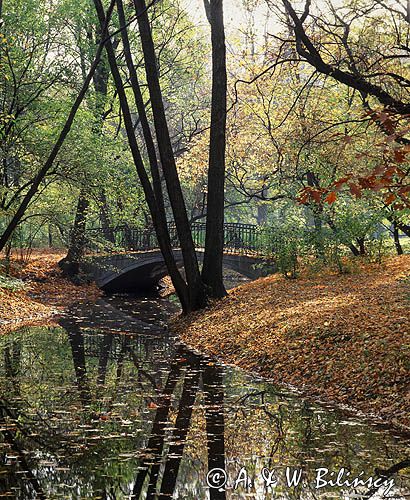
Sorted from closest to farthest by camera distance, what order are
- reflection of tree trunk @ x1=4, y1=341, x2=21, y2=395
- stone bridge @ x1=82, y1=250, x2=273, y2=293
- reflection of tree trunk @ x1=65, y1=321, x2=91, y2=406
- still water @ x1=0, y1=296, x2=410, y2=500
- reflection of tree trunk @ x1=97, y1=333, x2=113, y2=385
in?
still water @ x1=0, y1=296, x2=410, y2=500 < reflection of tree trunk @ x1=65, y1=321, x2=91, y2=406 < reflection of tree trunk @ x1=4, y1=341, x2=21, y2=395 < reflection of tree trunk @ x1=97, y1=333, x2=113, y2=385 < stone bridge @ x1=82, y1=250, x2=273, y2=293

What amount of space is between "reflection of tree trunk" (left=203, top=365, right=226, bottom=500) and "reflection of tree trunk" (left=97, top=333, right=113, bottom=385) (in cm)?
142

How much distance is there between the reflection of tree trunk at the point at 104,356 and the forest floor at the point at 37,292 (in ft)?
7.62

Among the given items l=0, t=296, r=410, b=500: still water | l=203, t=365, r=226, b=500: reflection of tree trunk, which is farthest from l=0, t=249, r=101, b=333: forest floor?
l=203, t=365, r=226, b=500: reflection of tree trunk

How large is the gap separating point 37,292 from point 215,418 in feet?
54.2

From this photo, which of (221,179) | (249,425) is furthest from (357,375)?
(221,179)

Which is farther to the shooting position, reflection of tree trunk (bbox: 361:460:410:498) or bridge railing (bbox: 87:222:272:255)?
bridge railing (bbox: 87:222:272:255)

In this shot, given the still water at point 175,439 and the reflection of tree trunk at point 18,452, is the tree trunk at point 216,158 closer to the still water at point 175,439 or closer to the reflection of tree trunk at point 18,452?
the still water at point 175,439

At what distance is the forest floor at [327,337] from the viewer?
25.0ft

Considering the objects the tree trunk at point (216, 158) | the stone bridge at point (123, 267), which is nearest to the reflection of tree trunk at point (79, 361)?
the tree trunk at point (216, 158)

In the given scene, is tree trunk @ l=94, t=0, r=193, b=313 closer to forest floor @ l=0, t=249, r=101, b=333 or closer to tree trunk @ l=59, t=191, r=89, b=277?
forest floor @ l=0, t=249, r=101, b=333

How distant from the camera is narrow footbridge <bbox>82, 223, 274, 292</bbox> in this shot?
22.8 meters

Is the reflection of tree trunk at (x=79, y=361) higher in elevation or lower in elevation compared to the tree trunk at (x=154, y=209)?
lower

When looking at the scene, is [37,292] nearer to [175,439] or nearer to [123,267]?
[123,267]

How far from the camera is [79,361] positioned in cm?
1079
